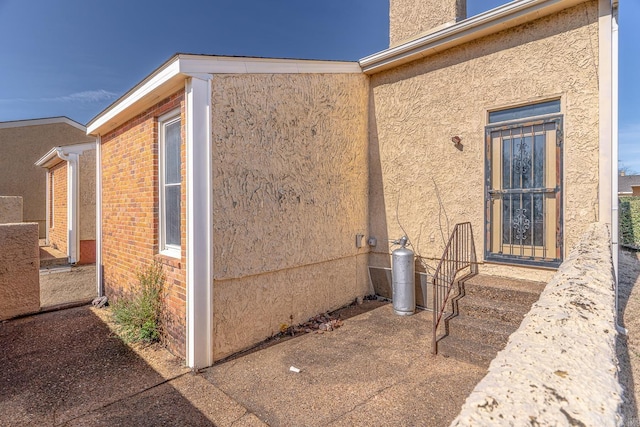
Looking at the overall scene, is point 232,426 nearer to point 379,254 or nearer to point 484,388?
point 484,388

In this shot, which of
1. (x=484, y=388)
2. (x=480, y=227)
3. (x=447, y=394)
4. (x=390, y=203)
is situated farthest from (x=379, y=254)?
(x=484, y=388)

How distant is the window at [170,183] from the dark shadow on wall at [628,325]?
192 inches

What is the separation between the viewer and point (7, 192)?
13.8m

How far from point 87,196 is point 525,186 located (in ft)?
37.4

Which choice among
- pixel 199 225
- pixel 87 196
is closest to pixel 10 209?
pixel 87 196

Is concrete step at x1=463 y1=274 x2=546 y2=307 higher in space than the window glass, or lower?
lower

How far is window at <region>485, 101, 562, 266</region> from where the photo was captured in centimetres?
479

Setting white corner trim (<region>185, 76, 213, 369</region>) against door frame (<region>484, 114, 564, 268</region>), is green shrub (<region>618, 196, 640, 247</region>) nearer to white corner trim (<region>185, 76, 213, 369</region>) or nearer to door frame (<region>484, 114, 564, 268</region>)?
door frame (<region>484, 114, 564, 268</region>)

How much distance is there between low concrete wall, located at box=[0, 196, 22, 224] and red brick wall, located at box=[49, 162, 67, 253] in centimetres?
110

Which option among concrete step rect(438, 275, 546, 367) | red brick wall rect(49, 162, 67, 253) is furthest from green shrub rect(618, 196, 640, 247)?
red brick wall rect(49, 162, 67, 253)

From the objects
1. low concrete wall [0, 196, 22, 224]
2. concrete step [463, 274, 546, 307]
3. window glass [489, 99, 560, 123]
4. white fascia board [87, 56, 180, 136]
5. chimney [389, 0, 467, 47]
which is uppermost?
chimney [389, 0, 467, 47]

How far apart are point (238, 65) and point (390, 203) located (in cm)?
372

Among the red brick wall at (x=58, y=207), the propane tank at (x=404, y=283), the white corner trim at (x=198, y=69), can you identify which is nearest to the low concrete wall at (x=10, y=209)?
the red brick wall at (x=58, y=207)

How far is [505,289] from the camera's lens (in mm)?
4684
